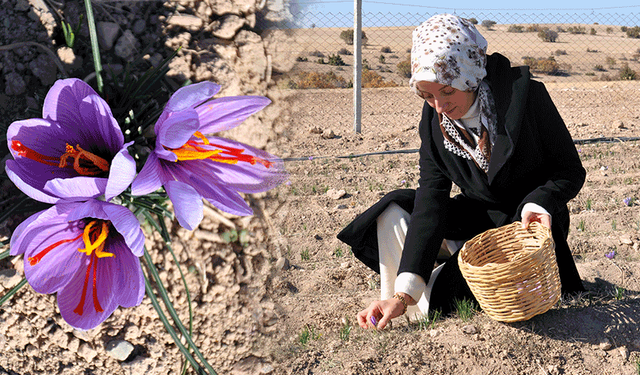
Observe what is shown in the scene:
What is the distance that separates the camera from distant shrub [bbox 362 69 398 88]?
10.3m

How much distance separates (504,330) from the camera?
1.61 metres

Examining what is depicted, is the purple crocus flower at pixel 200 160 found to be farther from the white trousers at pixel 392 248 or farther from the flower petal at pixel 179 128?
the white trousers at pixel 392 248

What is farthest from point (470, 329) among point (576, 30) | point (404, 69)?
point (576, 30)

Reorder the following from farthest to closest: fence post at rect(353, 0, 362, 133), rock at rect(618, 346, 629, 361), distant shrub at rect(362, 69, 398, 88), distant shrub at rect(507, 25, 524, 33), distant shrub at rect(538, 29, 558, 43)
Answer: distant shrub at rect(507, 25, 524, 33) → distant shrub at rect(538, 29, 558, 43) → distant shrub at rect(362, 69, 398, 88) → fence post at rect(353, 0, 362, 133) → rock at rect(618, 346, 629, 361)

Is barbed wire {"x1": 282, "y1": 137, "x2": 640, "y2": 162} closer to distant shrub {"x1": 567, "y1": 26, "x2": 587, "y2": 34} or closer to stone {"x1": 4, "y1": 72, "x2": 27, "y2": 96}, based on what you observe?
stone {"x1": 4, "y1": 72, "x2": 27, "y2": 96}

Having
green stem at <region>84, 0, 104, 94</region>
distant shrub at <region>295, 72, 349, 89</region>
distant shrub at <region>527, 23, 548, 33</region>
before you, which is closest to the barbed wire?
green stem at <region>84, 0, 104, 94</region>

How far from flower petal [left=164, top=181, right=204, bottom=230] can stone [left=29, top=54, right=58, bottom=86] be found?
540mm

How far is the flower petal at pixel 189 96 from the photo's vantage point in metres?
0.72

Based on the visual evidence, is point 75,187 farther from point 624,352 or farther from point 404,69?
point 404,69

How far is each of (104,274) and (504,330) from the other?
49.5 inches

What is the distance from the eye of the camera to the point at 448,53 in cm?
149

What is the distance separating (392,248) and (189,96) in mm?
1232

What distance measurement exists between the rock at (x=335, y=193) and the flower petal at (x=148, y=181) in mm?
2439

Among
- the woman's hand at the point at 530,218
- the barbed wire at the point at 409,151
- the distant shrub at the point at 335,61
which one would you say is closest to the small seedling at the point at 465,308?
the woman's hand at the point at 530,218
